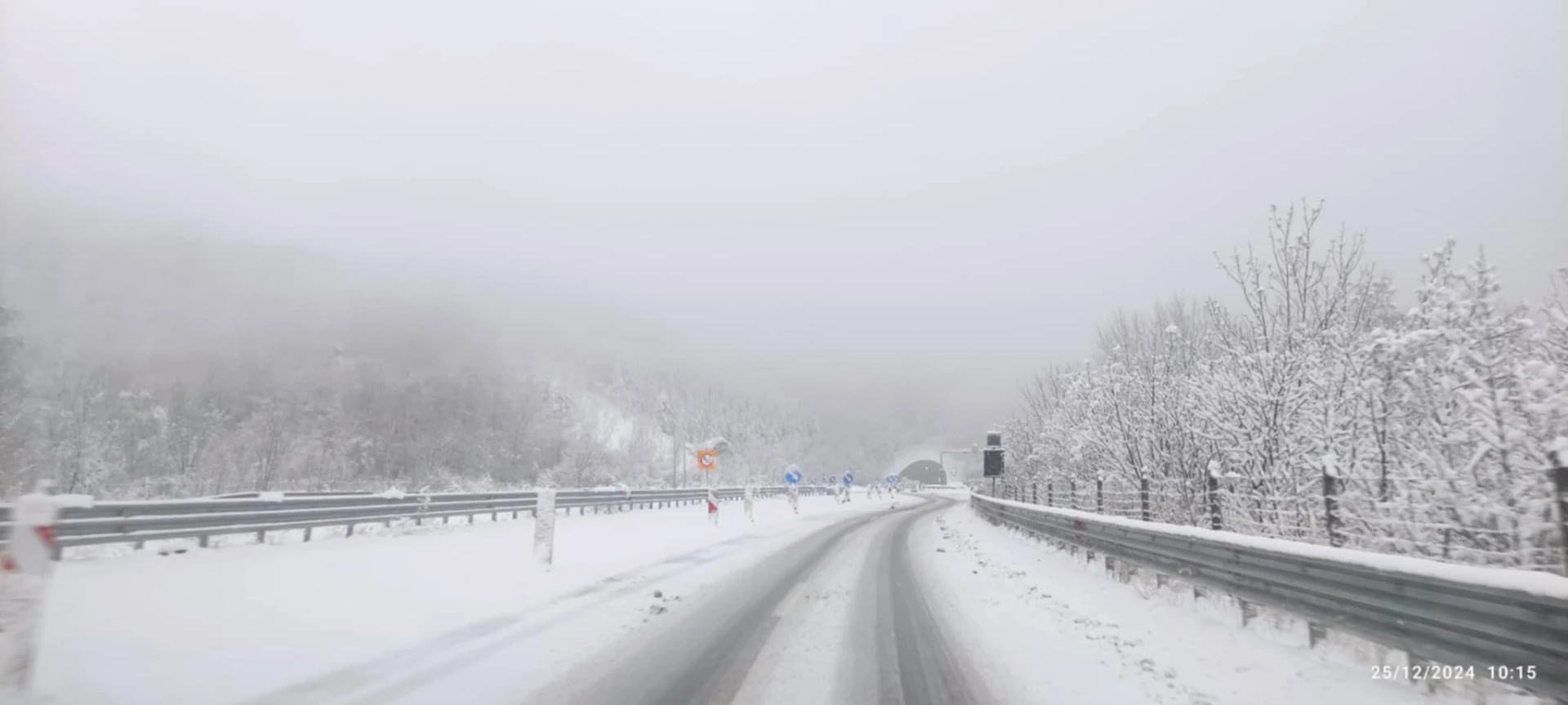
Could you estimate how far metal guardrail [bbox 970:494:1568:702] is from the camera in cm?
429

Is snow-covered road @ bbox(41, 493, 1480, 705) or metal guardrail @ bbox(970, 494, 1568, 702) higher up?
metal guardrail @ bbox(970, 494, 1568, 702)

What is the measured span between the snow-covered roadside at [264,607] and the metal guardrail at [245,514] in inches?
19.2

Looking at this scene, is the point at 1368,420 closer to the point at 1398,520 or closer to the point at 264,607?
the point at 1398,520

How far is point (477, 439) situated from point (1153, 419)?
9619cm

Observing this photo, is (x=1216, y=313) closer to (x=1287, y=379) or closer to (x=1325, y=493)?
(x=1287, y=379)

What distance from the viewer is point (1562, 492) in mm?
4715

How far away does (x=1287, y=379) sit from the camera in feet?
37.2

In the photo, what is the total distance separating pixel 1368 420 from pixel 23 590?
1448 centimetres

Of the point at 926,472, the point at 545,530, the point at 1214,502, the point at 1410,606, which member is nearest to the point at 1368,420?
the point at 1214,502

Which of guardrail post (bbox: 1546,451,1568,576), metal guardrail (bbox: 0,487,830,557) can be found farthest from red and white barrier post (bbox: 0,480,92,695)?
guardrail post (bbox: 1546,451,1568,576)

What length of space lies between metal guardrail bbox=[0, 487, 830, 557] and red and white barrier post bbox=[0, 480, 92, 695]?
7.65ft

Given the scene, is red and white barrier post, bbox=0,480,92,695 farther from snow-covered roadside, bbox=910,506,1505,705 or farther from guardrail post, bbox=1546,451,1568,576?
guardrail post, bbox=1546,451,1568,576

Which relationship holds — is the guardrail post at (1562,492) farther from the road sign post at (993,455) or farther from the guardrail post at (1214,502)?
the road sign post at (993,455)

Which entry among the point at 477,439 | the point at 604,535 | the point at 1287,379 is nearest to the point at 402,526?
the point at 604,535
